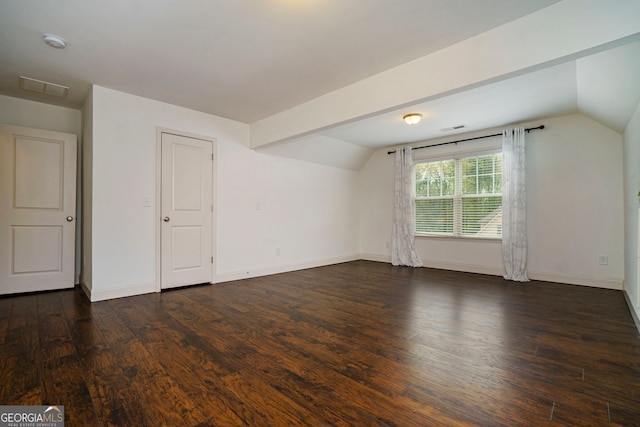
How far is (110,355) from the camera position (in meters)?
2.14

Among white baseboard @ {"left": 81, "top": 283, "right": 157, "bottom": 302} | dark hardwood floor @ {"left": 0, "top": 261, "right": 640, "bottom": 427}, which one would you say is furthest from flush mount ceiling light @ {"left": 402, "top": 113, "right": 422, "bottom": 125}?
white baseboard @ {"left": 81, "top": 283, "right": 157, "bottom": 302}

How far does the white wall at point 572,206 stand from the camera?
4.22 m

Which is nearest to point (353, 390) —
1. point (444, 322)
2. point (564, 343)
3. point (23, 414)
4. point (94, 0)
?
Answer: point (444, 322)

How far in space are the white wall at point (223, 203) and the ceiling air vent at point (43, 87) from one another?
487 millimetres

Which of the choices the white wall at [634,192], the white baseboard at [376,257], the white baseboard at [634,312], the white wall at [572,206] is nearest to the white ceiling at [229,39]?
the white wall at [634,192]

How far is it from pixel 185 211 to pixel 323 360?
10.2ft

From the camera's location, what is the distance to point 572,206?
14.9ft

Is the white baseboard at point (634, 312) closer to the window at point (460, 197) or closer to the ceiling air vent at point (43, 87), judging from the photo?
the window at point (460, 197)

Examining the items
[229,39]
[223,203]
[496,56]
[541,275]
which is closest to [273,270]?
[223,203]

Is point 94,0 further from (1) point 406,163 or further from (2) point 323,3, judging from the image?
(1) point 406,163

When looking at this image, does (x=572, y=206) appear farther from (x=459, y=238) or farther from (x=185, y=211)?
(x=185, y=211)

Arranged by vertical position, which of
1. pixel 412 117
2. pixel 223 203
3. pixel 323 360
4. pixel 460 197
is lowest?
pixel 323 360

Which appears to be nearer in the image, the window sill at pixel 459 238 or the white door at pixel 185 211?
the white door at pixel 185 211

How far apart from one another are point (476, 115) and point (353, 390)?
4276 mm
